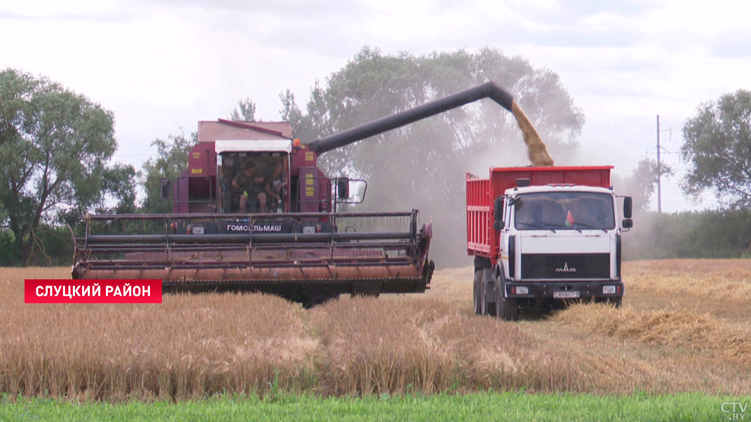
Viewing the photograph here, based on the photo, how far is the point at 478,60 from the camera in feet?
192

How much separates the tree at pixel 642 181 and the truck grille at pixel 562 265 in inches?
1524

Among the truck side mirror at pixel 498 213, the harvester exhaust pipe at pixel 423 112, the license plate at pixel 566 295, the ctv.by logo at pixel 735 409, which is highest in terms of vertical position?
the harvester exhaust pipe at pixel 423 112

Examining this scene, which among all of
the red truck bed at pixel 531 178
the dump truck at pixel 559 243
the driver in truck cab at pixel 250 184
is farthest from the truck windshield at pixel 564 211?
the driver in truck cab at pixel 250 184

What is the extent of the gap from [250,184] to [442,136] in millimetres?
39366

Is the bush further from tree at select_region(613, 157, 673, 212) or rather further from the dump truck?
the dump truck

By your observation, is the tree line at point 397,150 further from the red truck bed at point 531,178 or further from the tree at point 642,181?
the red truck bed at point 531,178

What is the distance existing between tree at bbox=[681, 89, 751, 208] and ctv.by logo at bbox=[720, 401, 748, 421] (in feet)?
138

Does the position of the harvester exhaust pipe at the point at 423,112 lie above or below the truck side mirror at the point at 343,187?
above

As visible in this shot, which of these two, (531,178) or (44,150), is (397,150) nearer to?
(44,150)

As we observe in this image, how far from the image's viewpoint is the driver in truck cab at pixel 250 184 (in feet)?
51.9

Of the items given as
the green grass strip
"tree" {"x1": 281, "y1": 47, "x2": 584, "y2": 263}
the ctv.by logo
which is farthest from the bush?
the green grass strip

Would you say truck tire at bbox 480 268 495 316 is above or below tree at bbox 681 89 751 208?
below

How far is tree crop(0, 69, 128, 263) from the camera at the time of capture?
37469 millimetres

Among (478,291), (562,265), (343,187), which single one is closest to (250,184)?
(343,187)
